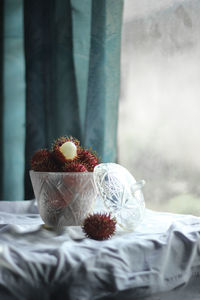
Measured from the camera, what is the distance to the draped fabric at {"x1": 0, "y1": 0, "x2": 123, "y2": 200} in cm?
144

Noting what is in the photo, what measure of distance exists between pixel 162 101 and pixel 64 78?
1.66 feet

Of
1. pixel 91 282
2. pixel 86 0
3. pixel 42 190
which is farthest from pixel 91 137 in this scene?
pixel 91 282

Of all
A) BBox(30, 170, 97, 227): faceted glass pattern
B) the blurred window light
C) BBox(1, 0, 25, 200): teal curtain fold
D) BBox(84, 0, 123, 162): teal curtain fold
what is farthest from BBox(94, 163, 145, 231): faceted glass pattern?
BBox(1, 0, 25, 200): teal curtain fold

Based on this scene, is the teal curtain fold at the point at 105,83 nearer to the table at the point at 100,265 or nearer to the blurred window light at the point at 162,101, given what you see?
the blurred window light at the point at 162,101

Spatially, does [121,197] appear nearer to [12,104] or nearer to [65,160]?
[65,160]

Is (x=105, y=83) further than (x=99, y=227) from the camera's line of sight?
Yes

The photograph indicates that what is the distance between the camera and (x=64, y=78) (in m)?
1.60

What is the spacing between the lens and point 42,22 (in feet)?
5.95

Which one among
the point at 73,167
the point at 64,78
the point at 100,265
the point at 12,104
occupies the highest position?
the point at 64,78

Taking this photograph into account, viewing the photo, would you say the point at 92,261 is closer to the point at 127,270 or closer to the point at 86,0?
the point at 127,270

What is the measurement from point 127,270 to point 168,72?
2.94 feet

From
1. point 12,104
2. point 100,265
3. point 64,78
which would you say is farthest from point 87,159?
point 12,104

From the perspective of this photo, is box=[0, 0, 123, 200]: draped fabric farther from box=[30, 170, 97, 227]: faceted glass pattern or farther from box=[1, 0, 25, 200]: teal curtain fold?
box=[30, 170, 97, 227]: faceted glass pattern

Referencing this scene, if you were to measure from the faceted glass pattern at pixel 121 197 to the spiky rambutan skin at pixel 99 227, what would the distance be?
0.21 ft
